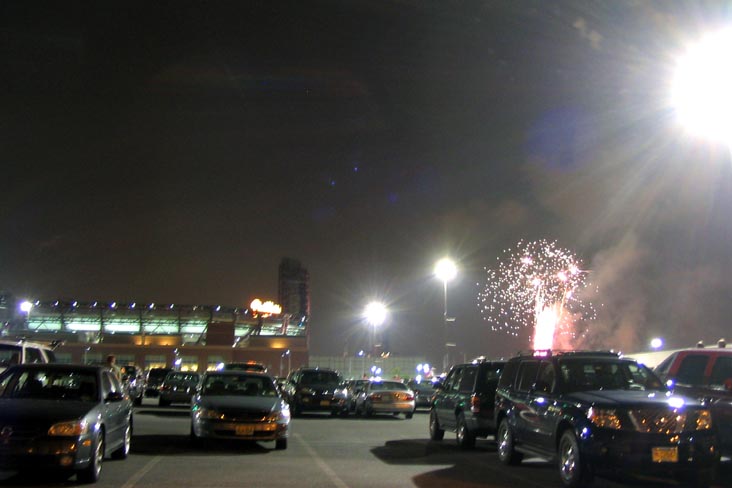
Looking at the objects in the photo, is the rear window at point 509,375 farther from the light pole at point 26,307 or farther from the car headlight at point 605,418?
the light pole at point 26,307

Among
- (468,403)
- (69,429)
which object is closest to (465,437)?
(468,403)

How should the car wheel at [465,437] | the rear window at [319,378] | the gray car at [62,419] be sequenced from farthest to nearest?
the rear window at [319,378] < the car wheel at [465,437] < the gray car at [62,419]

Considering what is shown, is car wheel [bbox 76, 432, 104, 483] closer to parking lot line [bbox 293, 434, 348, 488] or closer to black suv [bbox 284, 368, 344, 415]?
parking lot line [bbox 293, 434, 348, 488]

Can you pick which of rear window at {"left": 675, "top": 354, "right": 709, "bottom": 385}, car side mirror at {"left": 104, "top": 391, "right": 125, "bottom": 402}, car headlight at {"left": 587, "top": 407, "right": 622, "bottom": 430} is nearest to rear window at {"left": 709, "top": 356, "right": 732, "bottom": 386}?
rear window at {"left": 675, "top": 354, "right": 709, "bottom": 385}

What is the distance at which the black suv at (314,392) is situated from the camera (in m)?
28.7

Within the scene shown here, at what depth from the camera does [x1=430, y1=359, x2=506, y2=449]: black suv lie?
16.7 metres

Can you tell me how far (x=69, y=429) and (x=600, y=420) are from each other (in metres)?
7.10

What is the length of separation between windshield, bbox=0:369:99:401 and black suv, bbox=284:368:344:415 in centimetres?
1628

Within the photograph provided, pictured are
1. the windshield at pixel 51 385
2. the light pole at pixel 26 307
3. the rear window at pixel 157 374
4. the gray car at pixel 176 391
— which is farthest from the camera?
the light pole at pixel 26 307

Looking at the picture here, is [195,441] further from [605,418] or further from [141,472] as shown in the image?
[605,418]

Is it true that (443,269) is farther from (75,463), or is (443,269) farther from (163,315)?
(163,315)

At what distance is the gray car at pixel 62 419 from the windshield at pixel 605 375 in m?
6.98

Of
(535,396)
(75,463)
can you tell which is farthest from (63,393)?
(535,396)

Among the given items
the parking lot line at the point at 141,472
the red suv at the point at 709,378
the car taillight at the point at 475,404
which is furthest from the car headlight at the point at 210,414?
the red suv at the point at 709,378
